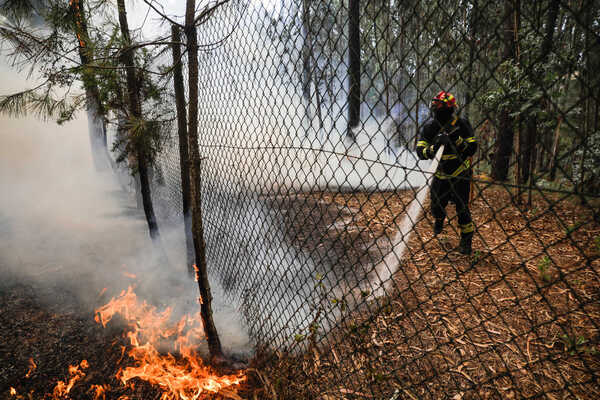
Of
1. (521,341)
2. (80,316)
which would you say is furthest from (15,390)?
(521,341)

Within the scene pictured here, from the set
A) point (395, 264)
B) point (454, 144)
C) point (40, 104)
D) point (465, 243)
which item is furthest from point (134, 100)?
point (465, 243)

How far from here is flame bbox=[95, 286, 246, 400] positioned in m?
2.78

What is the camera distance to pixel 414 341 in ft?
8.73

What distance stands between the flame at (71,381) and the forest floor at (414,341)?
46 mm

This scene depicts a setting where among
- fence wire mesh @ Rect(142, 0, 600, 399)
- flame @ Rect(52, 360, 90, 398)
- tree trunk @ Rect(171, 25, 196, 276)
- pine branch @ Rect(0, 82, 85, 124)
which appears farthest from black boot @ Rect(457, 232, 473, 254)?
pine branch @ Rect(0, 82, 85, 124)

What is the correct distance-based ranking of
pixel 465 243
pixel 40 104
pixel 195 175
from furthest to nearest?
1. pixel 465 243
2. pixel 40 104
3. pixel 195 175

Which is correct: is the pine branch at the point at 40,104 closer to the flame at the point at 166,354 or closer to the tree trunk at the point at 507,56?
the flame at the point at 166,354

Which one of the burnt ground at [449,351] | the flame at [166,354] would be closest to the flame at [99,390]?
the flame at [166,354]

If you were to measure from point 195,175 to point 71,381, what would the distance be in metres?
2.71

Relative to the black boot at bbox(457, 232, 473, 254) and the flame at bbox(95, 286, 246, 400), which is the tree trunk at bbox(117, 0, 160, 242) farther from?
the black boot at bbox(457, 232, 473, 254)

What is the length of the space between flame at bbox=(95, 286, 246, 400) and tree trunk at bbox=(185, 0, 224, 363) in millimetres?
272

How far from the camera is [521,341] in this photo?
257 cm

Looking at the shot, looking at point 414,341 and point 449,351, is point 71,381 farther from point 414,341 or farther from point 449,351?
point 449,351

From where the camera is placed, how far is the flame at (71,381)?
3025 mm
